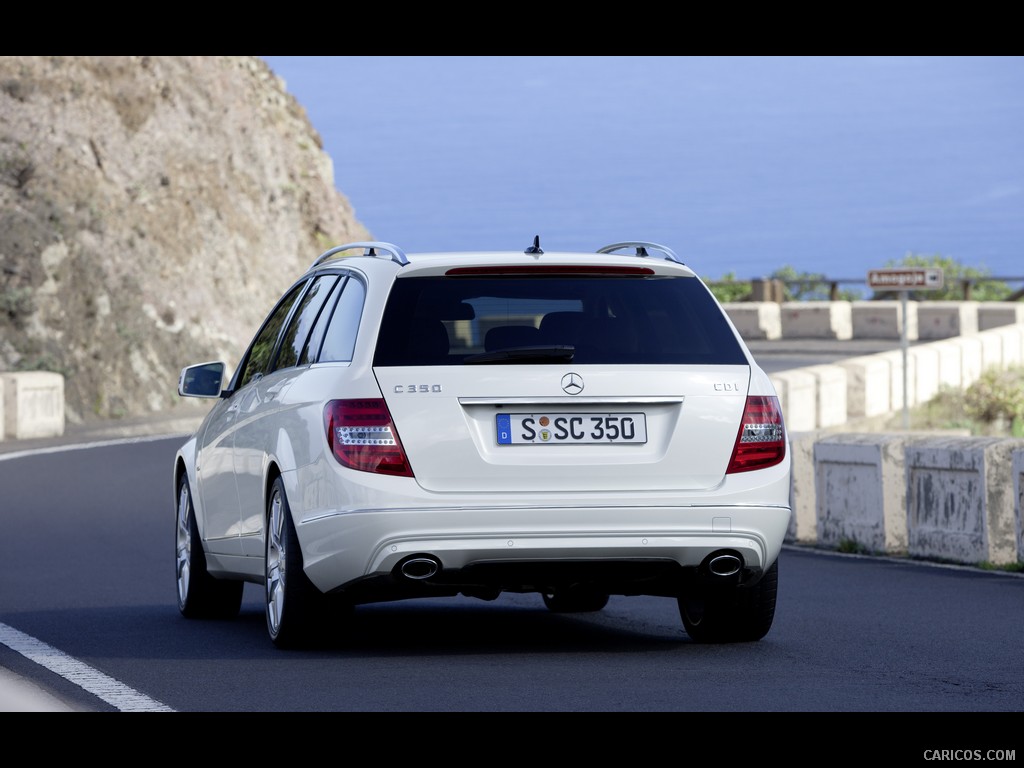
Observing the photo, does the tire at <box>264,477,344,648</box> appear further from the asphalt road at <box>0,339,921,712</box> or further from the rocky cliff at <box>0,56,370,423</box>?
the rocky cliff at <box>0,56,370,423</box>

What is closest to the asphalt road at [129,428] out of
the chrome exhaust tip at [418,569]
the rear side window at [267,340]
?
the chrome exhaust tip at [418,569]

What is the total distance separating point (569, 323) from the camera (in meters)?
8.79

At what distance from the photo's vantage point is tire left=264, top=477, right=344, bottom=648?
880 centimetres

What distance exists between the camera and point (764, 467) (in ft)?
28.6

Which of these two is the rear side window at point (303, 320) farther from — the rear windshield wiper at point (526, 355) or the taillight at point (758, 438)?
the taillight at point (758, 438)

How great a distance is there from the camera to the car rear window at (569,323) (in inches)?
337

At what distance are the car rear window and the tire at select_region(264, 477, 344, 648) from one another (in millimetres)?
925

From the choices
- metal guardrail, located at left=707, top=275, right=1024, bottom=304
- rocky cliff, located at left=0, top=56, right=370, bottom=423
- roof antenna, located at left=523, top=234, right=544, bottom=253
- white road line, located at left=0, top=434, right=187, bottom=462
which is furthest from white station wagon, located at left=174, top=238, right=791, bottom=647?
metal guardrail, located at left=707, top=275, right=1024, bottom=304

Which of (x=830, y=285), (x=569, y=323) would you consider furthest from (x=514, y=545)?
(x=830, y=285)

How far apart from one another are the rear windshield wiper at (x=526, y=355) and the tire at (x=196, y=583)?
9.23ft

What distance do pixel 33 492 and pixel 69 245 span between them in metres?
17.0
